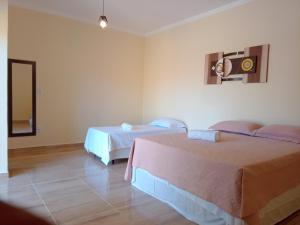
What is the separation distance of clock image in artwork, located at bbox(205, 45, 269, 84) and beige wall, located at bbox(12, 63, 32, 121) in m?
3.36

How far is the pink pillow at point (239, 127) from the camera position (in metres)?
3.42

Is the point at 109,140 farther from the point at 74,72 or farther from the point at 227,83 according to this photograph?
the point at 227,83

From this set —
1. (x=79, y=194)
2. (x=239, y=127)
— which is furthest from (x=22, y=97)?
(x=239, y=127)

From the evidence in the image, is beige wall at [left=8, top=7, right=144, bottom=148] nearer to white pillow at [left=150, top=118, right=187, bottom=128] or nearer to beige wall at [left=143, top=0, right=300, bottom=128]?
beige wall at [left=143, top=0, right=300, bottom=128]

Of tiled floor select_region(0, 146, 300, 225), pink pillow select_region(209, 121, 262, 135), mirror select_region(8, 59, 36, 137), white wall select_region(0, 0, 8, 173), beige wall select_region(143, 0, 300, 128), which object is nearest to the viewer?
tiled floor select_region(0, 146, 300, 225)

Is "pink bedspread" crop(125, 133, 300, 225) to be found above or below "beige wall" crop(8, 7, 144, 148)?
below

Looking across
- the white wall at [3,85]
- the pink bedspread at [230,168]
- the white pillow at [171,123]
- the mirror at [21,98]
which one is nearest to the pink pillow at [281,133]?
the pink bedspread at [230,168]

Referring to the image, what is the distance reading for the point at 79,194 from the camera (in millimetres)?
2775

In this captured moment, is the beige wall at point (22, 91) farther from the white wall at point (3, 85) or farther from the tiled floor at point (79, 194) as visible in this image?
the white wall at point (3, 85)

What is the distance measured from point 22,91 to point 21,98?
0.13 meters

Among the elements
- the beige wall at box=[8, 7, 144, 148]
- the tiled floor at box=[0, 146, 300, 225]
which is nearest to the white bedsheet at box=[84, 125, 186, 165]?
the tiled floor at box=[0, 146, 300, 225]

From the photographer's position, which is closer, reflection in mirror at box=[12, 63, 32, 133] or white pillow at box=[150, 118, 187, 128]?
reflection in mirror at box=[12, 63, 32, 133]

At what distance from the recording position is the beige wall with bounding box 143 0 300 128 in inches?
131

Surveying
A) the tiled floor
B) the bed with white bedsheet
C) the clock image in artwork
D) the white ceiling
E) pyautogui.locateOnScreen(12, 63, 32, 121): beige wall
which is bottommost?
the tiled floor
